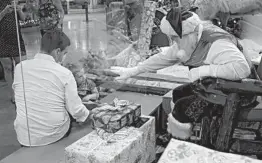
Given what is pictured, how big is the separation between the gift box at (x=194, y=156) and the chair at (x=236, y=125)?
0.38 metres

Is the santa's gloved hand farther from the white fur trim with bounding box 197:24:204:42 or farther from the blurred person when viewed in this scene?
the white fur trim with bounding box 197:24:204:42

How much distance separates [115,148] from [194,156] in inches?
15.5

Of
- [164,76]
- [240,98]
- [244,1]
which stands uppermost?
[244,1]

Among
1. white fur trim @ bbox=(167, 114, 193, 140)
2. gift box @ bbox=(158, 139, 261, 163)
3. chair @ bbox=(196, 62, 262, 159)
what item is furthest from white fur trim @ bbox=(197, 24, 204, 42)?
gift box @ bbox=(158, 139, 261, 163)

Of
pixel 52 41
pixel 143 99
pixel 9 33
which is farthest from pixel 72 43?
pixel 143 99

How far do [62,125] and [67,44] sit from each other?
53 cm

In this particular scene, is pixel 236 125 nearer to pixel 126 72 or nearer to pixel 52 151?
pixel 126 72

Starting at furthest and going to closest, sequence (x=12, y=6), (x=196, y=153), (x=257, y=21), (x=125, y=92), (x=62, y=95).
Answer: (x=257, y=21), (x=125, y=92), (x=62, y=95), (x=12, y=6), (x=196, y=153)

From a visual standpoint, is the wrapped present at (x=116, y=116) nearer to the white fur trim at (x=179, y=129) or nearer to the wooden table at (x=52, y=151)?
the white fur trim at (x=179, y=129)

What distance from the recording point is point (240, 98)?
1535 millimetres

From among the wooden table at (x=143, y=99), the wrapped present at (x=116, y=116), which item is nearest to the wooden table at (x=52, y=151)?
the wooden table at (x=143, y=99)

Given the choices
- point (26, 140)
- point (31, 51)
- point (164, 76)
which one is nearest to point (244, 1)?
point (164, 76)

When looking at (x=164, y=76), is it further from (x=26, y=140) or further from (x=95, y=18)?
(x=26, y=140)

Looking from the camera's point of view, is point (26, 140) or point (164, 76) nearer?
point (26, 140)
